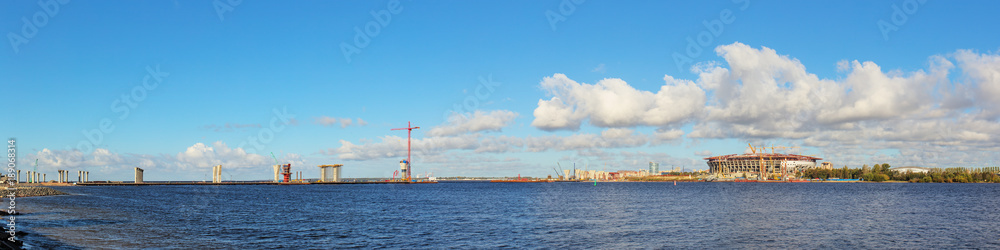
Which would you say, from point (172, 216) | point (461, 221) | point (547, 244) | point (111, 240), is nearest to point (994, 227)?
point (547, 244)

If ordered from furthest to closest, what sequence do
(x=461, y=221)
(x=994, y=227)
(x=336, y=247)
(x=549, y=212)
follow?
(x=549, y=212), (x=461, y=221), (x=994, y=227), (x=336, y=247)

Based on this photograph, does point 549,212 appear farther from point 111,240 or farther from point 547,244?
point 111,240

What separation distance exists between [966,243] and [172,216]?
87.1m

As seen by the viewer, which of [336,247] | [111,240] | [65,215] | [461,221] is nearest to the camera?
[336,247]

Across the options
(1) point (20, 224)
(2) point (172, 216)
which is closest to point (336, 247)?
(1) point (20, 224)

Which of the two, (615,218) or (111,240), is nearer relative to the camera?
(111,240)

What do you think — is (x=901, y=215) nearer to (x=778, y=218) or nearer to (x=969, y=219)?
(x=969, y=219)

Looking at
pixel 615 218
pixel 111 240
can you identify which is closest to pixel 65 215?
pixel 111 240

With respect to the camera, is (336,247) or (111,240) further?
(111,240)

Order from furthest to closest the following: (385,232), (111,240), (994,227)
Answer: (994,227)
(385,232)
(111,240)

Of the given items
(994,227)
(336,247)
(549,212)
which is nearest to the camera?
(336,247)

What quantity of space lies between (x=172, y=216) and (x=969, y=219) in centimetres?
10038

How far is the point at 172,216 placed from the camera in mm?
78875

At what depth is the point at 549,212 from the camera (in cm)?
8450
